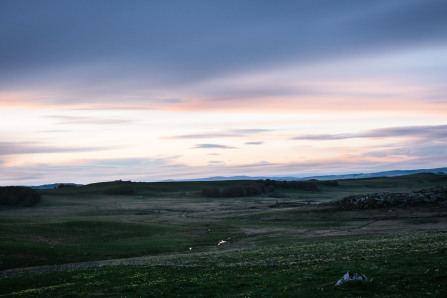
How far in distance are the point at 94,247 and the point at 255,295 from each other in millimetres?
46890

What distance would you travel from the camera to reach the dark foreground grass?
21766mm

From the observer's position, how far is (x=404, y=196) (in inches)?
3920

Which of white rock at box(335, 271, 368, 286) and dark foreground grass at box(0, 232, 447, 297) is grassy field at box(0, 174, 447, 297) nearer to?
dark foreground grass at box(0, 232, 447, 297)

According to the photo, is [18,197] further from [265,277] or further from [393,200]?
[265,277]

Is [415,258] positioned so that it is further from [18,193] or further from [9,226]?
[18,193]

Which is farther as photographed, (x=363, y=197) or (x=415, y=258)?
(x=363, y=197)

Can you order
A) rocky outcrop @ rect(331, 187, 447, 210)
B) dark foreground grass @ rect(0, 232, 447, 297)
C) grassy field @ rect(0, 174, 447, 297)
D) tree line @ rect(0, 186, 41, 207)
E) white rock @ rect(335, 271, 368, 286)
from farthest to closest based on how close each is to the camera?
tree line @ rect(0, 186, 41, 207)
rocky outcrop @ rect(331, 187, 447, 210)
grassy field @ rect(0, 174, 447, 297)
white rock @ rect(335, 271, 368, 286)
dark foreground grass @ rect(0, 232, 447, 297)

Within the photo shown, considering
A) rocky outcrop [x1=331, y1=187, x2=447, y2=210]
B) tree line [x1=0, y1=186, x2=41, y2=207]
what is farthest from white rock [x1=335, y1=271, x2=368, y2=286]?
tree line [x1=0, y1=186, x2=41, y2=207]

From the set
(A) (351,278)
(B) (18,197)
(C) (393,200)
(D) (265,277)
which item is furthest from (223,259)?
(B) (18,197)

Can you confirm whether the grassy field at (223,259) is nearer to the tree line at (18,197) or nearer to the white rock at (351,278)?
the white rock at (351,278)

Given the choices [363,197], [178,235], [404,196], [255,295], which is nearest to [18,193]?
[178,235]

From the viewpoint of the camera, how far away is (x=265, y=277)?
27891 millimetres

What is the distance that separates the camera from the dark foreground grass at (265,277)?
857 inches

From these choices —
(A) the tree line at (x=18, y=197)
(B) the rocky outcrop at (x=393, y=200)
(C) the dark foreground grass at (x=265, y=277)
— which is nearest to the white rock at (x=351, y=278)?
(C) the dark foreground grass at (x=265, y=277)
